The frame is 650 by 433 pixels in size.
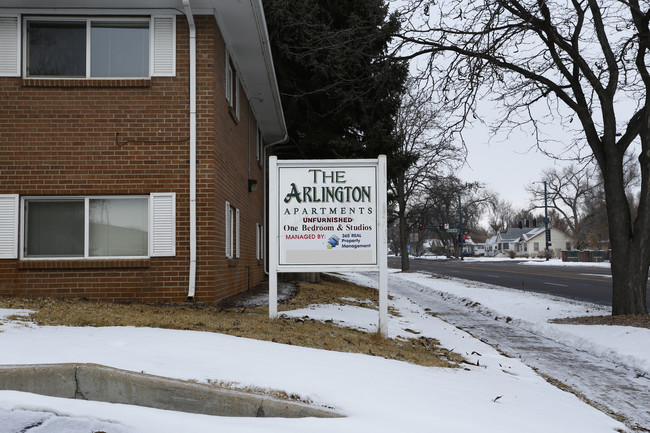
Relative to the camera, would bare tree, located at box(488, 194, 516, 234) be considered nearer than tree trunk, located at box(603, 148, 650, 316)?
No

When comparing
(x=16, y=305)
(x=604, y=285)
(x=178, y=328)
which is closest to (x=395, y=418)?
(x=178, y=328)

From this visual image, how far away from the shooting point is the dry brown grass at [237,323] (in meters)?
6.66

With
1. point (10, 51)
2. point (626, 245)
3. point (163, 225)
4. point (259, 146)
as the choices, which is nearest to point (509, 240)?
point (259, 146)

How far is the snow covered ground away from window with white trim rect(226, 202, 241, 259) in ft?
16.8

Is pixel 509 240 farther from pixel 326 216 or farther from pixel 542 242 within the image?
pixel 326 216

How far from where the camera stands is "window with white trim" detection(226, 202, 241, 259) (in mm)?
11740

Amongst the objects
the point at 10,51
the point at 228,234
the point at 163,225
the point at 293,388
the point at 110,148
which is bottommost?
the point at 293,388

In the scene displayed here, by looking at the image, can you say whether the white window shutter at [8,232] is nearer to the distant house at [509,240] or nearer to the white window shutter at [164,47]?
the white window shutter at [164,47]

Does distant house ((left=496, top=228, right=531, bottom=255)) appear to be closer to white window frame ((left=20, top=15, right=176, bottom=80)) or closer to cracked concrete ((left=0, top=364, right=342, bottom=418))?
white window frame ((left=20, top=15, right=176, bottom=80))

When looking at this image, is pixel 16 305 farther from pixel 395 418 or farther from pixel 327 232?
pixel 395 418

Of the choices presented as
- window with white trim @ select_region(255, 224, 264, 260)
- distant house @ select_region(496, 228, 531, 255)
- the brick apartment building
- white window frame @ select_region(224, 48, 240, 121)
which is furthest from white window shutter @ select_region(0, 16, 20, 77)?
distant house @ select_region(496, 228, 531, 255)

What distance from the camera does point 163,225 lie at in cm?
970

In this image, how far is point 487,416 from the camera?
4.63 m

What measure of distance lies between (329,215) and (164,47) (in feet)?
14.4
